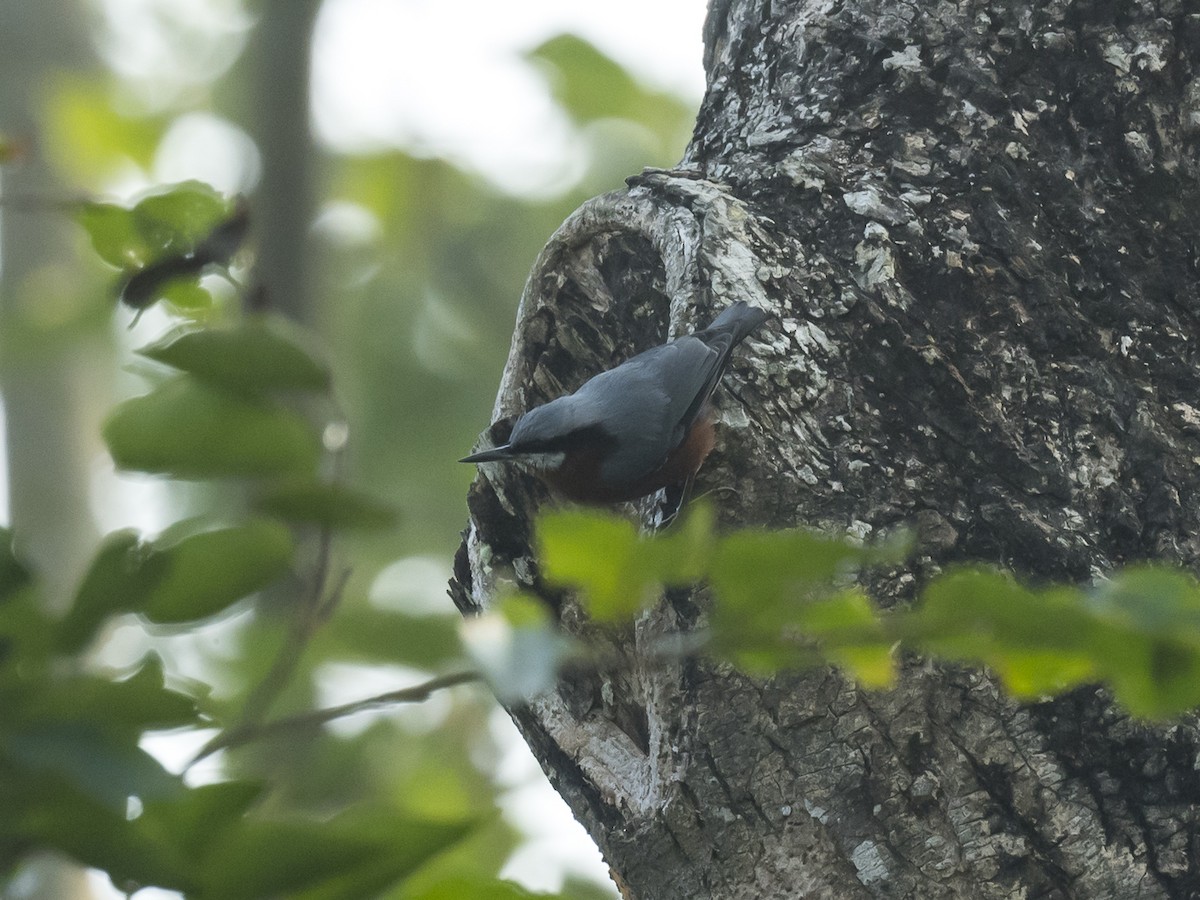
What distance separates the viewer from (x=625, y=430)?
101 inches

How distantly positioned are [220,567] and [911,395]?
166cm

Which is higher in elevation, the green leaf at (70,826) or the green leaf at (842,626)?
the green leaf at (70,826)

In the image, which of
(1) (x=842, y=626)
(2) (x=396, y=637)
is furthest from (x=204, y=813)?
(2) (x=396, y=637)

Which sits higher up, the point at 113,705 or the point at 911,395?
the point at 911,395

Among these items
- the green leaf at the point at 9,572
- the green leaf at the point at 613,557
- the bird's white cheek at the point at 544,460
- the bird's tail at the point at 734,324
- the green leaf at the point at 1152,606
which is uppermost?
the bird's white cheek at the point at 544,460

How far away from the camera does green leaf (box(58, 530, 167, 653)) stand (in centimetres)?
66

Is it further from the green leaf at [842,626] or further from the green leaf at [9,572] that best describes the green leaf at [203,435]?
the green leaf at [842,626]

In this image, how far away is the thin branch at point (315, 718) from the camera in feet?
2.43

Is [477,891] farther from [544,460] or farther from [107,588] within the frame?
[544,460]

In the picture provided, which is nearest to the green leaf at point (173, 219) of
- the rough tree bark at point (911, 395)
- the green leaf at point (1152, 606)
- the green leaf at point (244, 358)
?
the green leaf at point (244, 358)

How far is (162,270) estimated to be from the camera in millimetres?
1152

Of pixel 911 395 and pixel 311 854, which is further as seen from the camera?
pixel 911 395

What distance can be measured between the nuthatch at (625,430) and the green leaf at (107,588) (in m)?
1.61

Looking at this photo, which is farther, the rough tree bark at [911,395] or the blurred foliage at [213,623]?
the rough tree bark at [911,395]
